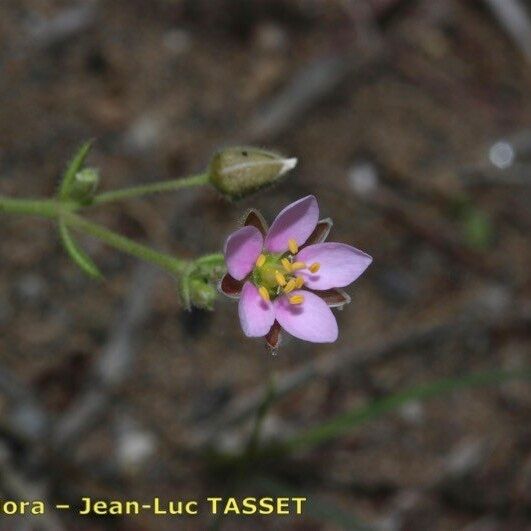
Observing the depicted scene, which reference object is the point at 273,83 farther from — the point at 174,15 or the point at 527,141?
the point at 527,141

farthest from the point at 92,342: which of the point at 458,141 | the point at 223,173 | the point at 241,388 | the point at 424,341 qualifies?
the point at 458,141

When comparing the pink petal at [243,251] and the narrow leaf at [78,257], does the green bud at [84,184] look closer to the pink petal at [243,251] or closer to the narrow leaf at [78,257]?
the narrow leaf at [78,257]

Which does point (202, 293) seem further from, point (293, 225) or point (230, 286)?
point (293, 225)

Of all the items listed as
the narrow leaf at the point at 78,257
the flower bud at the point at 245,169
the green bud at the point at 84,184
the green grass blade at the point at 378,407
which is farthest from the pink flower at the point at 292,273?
the green grass blade at the point at 378,407

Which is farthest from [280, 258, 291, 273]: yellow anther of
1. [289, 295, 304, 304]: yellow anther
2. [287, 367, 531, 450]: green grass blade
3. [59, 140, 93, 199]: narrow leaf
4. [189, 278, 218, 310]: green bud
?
[287, 367, 531, 450]: green grass blade

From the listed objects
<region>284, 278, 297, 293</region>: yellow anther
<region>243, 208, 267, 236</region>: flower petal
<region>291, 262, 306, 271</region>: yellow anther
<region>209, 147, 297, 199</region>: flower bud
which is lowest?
<region>284, 278, 297, 293</region>: yellow anther

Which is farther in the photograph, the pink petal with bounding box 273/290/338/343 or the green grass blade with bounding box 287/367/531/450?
the green grass blade with bounding box 287/367/531/450

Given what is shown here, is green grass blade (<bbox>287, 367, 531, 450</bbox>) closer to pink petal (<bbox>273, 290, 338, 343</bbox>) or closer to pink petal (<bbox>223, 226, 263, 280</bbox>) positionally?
pink petal (<bbox>273, 290, 338, 343</bbox>)
